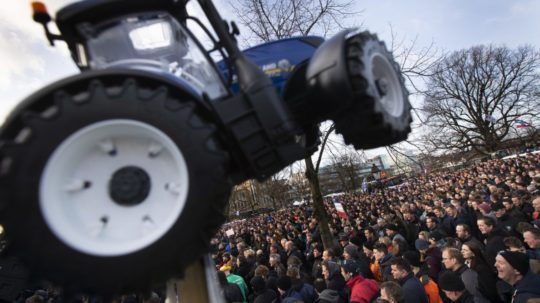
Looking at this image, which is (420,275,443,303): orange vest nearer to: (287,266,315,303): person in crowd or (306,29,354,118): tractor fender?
(287,266,315,303): person in crowd

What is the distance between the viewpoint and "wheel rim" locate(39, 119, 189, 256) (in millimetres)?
1913

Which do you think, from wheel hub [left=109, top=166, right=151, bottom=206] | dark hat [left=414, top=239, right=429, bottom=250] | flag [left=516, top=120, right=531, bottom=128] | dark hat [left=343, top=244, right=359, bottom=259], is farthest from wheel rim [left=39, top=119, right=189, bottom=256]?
flag [left=516, top=120, right=531, bottom=128]

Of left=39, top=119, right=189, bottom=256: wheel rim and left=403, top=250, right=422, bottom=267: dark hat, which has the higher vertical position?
left=39, top=119, right=189, bottom=256: wheel rim

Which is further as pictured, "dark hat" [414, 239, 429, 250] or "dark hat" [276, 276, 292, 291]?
"dark hat" [414, 239, 429, 250]

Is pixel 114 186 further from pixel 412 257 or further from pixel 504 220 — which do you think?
pixel 504 220

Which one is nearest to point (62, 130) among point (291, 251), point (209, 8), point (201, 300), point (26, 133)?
point (26, 133)

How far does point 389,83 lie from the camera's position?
10.9 ft

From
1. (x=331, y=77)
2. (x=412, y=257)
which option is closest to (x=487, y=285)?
(x=412, y=257)

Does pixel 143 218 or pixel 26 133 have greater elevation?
pixel 26 133

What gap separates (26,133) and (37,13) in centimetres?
112

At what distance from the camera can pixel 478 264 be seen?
16.6 ft

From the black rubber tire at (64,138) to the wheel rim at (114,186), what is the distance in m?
0.05

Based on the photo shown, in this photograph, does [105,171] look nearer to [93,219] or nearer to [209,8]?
[93,219]

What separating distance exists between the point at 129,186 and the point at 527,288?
4097mm
